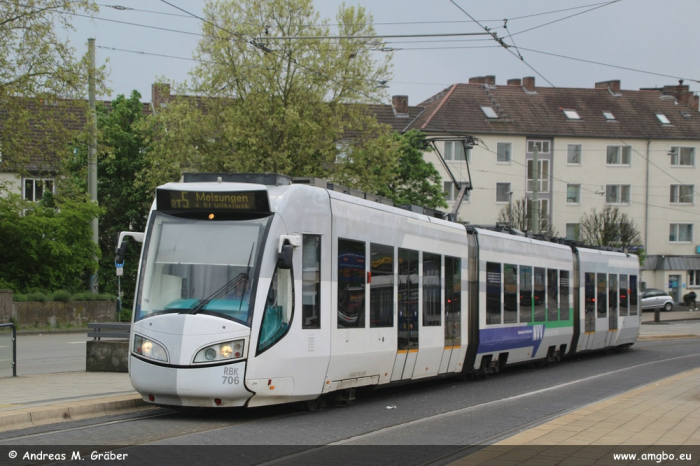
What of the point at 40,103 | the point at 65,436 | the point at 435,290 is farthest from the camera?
the point at 40,103

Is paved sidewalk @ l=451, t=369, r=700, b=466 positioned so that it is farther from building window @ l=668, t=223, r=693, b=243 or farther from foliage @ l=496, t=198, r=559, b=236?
building window @ l=668, t=223, r=693, b=243

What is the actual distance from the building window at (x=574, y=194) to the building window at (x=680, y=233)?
8322 mm

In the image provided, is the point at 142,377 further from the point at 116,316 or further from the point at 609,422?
the point at 116,316

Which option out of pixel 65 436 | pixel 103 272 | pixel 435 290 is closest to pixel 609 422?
pixel 435 290

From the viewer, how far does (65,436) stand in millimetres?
9484

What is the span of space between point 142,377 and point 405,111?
60.3 metres

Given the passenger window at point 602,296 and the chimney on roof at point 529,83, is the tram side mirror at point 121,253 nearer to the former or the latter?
the passenger window at point 602,296

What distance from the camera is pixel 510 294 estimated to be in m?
19.5

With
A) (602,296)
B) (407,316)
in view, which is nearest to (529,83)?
(602,296)

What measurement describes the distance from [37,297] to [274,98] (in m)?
11.3

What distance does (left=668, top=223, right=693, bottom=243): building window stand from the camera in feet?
238

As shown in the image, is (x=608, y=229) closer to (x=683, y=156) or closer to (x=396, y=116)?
Answer: (x=683, y=156)

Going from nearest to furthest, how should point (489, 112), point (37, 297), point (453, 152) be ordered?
point (37, 297), point (453, 152), point (489, 112)

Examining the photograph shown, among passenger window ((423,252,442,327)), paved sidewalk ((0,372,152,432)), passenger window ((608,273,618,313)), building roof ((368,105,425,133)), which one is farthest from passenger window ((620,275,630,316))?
building roof ((368,105,425,133))
